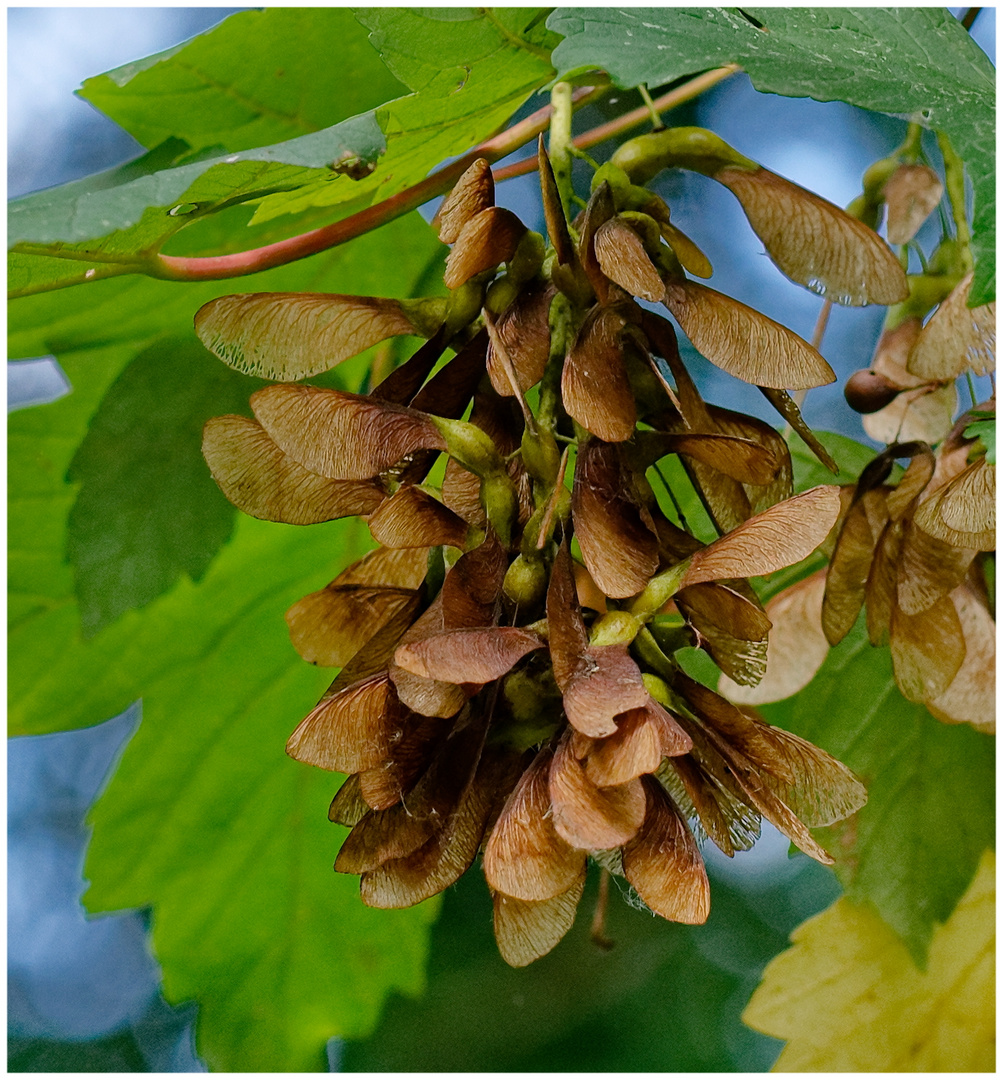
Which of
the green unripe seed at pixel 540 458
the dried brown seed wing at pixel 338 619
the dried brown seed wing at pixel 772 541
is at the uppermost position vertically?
the green unripe seed at pixel 540 458

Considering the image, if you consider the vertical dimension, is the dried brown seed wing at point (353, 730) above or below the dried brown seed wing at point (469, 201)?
below

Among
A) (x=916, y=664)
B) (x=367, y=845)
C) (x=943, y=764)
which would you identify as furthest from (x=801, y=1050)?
(x=367, y=845)

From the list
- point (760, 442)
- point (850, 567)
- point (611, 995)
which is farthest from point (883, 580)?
point (611, 995)

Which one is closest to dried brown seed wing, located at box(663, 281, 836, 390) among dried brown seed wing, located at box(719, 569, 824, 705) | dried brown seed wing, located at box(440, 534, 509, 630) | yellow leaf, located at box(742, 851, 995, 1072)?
dried brown seed wing, located at box(440, 534, 509, 630)

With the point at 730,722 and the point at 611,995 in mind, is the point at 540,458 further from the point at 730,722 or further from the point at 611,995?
the point at 611,995

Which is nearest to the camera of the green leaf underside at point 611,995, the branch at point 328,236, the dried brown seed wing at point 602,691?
the dried brown seed wing at point 602,691

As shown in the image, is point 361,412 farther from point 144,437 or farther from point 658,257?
point 144,437

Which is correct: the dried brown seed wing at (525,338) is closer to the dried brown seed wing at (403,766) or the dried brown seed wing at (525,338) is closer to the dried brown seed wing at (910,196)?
the dried brown seed wing at (403,766)

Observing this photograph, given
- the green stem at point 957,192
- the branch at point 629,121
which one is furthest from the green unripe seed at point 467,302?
the green stem at point 957,192
